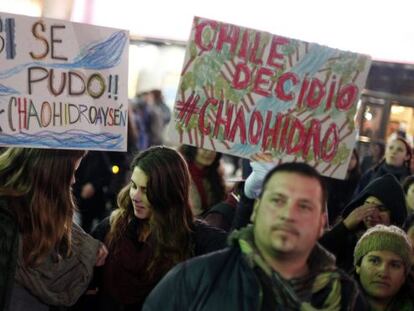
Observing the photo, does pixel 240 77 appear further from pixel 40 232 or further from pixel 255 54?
pixel 40 232

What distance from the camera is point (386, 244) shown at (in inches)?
143

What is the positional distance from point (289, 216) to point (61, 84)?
1549 millimetres

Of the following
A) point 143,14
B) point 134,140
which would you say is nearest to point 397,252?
point 134,140

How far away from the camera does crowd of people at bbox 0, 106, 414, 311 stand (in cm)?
250

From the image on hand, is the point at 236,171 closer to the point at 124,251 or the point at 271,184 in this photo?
the point at 124,251

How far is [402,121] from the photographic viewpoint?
997cm

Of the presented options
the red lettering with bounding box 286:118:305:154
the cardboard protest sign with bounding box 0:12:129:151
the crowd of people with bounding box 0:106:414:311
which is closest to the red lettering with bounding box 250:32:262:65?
the red lettering with bounding box 286:118:305:154

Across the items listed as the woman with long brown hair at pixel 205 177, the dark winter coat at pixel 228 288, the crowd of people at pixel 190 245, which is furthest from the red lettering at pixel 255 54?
the woman with long brown hair at pixel 205 177

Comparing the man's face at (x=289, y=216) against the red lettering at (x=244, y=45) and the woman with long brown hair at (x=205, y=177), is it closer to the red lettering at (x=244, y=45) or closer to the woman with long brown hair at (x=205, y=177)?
the red lettering at (x=244, y=45)

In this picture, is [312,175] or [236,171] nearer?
[312,175]

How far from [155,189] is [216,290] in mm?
1353

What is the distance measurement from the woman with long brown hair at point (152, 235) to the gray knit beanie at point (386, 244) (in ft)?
2.21

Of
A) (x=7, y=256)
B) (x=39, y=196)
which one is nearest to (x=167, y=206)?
(x=39, y=196)

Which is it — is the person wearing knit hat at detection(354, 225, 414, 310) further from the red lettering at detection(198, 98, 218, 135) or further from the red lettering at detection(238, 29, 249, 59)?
the red lettering at detection(238, 29, 249, 59)
